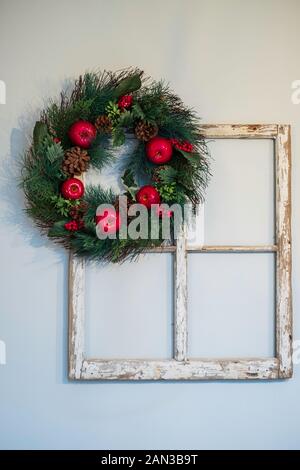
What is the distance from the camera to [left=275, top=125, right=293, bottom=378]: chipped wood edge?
1.23 metres

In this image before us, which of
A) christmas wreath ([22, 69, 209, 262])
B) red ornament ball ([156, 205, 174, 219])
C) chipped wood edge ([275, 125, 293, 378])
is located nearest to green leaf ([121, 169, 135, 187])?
christmas wreath ([22, 69, 209, 262])

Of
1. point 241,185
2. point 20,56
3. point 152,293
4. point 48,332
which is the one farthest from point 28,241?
point 241,185

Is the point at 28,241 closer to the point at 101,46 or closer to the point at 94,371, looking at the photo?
the point at 94,371

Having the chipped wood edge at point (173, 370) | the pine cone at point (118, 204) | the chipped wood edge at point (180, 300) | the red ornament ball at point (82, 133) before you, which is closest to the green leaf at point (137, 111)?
the red ornament ball at point (82, 133)

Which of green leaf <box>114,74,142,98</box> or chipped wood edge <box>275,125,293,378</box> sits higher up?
green leaf <box>114,74,142,98</box>

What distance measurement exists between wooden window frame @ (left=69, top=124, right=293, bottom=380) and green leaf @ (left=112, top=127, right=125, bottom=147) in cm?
23

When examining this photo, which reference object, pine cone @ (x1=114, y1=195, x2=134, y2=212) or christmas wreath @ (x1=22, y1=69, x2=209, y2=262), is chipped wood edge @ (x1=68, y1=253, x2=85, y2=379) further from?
pine cone @ (x1=114, y1=195, x2=134, y2=212)

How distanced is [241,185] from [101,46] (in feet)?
1.85

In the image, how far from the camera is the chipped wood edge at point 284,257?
1.23 m

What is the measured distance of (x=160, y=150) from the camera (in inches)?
45.5

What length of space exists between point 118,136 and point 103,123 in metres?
0.05

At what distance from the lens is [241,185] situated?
1.25 m

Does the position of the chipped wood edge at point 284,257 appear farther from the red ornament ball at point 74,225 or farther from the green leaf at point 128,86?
the red ornament ball at point 74,225

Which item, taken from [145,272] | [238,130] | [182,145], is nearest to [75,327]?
[145,272]
